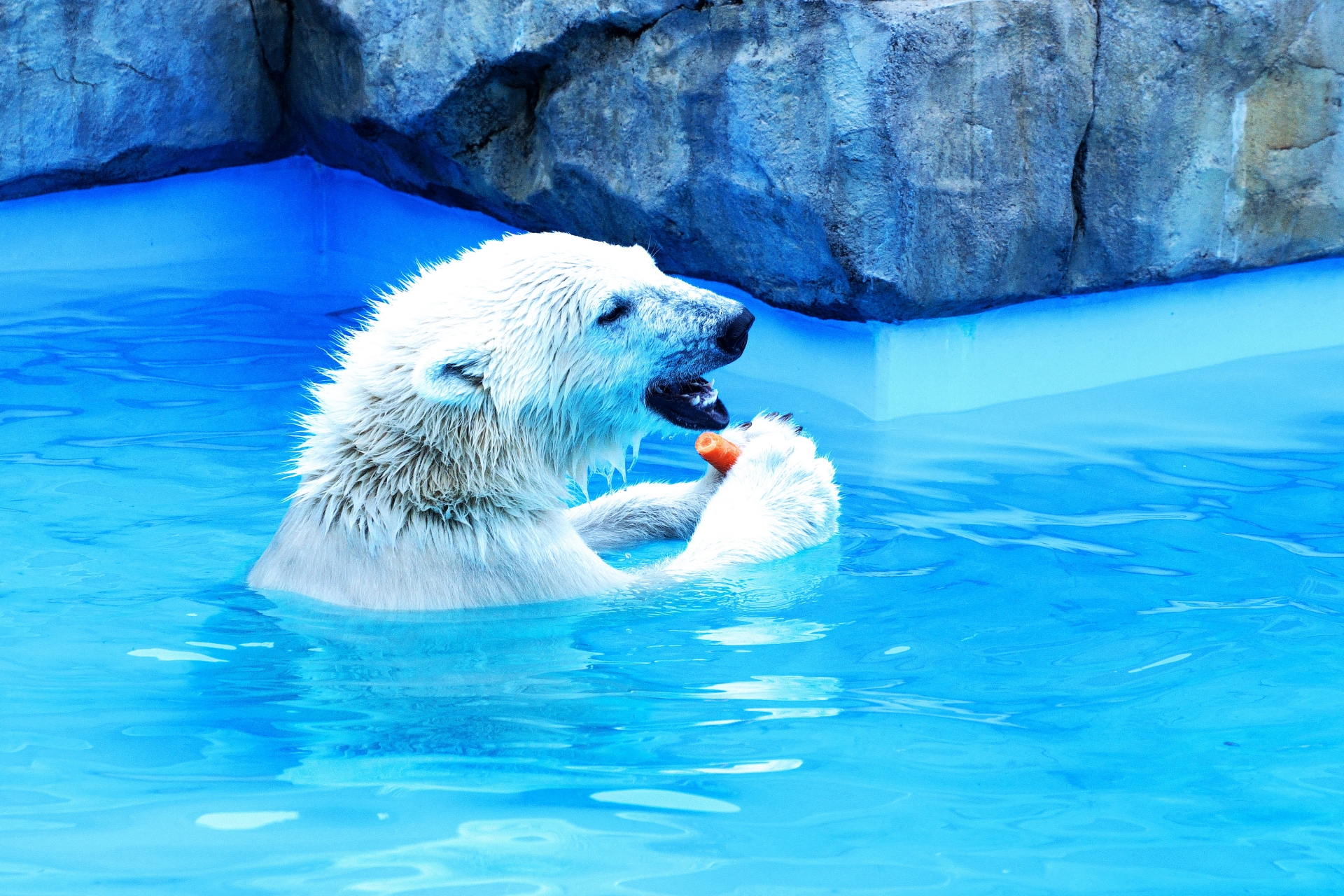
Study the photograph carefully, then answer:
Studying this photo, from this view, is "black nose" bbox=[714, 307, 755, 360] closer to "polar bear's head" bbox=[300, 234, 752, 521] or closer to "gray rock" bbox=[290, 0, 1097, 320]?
"polar bear's head" bbox=[300, 234, 752, 521]

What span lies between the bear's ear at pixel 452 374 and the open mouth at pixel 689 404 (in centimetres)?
44

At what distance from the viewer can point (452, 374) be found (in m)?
3.03

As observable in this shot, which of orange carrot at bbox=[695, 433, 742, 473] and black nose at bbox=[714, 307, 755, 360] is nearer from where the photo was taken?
black nose at bbox=[714, 307, 755, 360]

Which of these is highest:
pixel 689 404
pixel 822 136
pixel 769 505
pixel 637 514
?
pixel 822 136

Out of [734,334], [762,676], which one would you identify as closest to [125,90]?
[734,334]

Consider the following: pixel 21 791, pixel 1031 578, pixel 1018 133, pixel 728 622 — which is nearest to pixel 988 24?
pixel 1018 133

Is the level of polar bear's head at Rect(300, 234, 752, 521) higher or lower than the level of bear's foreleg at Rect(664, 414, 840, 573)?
higher

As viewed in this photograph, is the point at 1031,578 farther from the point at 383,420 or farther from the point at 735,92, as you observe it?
the point at 735,92

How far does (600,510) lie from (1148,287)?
7.61ft

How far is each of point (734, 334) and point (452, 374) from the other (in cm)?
67

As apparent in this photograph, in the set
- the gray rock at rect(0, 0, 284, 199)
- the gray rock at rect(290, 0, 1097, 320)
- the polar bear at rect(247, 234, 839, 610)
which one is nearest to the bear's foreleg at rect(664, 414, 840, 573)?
the polar bear at rect(247, 234, 839, 610)

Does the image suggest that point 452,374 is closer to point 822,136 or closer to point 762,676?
point 762,676

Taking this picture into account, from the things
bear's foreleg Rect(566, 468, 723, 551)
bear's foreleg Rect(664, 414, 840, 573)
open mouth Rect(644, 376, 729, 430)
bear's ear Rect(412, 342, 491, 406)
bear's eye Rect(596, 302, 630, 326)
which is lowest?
bear's foreleg Rect(566, 468, 723, 551)

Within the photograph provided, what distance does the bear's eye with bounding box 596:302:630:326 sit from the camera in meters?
3.21
